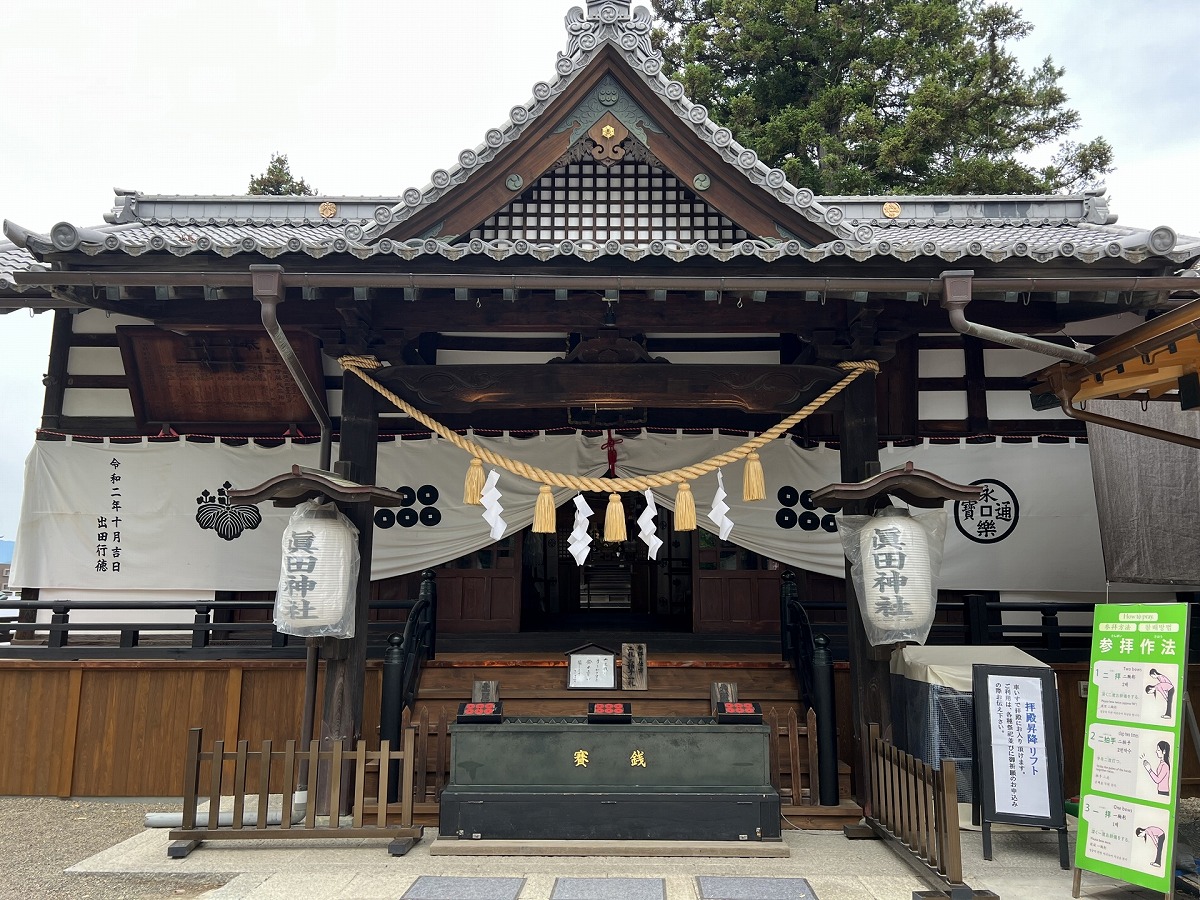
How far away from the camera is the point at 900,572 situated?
636 centimetres

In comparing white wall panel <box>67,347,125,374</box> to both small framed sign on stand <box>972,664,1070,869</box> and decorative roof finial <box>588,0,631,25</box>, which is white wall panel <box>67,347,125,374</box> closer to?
decorative roof finial <box>588,0,631,25</box>

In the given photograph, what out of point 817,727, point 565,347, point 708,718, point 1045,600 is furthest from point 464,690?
point 1045,600

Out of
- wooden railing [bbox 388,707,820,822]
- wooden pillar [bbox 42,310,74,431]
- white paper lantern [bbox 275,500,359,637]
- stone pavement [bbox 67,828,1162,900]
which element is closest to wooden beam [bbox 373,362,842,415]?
white paper lantern [bbox 275,500,359,637]

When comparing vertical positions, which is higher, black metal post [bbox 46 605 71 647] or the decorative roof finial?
the decorative roof finial

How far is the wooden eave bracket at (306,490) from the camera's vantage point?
634 centimetres

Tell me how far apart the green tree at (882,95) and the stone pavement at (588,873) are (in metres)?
16.2

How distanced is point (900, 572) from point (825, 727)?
57.7 inches

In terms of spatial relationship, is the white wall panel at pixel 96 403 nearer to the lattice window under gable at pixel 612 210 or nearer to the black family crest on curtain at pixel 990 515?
the lattice window under gable at pixel 612 210

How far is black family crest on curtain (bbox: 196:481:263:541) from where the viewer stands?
900cm

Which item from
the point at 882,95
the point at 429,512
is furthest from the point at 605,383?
the point at 882,95

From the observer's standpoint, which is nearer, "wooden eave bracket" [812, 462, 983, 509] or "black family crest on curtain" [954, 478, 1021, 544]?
"wooden eave bracket" [812, 462, 983, 509]

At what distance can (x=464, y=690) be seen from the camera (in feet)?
25.3

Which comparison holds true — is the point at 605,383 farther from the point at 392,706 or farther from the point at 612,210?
the point at 392,706

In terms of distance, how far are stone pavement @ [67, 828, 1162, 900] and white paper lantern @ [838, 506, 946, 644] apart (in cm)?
162
